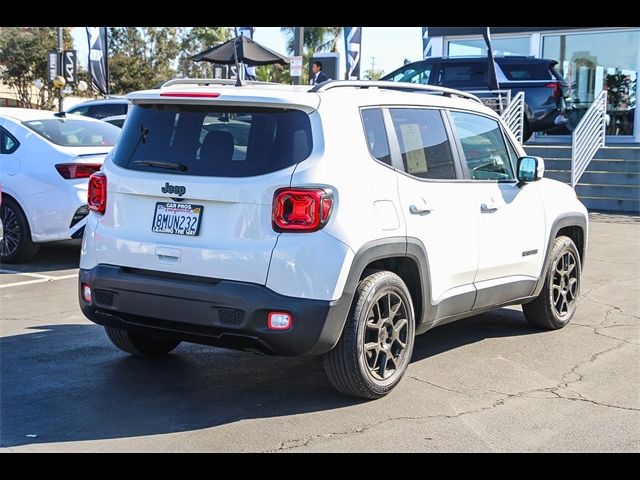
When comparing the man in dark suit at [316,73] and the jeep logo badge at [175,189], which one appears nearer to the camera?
the jeep logo badge at [175,189]

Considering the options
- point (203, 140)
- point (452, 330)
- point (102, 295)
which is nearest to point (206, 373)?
point (102, 295)

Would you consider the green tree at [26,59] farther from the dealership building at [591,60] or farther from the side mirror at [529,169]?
the side mirror at [529,169]

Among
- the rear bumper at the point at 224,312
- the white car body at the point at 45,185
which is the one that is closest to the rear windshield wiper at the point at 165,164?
the rear bumper at the point at 224,312

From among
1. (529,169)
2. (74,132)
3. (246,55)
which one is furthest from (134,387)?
(246,55)

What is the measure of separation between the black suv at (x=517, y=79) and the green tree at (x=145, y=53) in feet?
128

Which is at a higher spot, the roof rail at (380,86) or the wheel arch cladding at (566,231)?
the roof rail at (380,86)

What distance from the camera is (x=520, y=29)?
2209 cm

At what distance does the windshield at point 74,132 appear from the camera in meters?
9.78

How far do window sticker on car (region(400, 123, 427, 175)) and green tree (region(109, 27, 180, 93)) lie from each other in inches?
1979

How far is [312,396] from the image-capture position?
530 cm

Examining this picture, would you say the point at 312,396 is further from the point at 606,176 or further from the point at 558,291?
the point at 606,176

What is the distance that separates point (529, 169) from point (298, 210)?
247cm

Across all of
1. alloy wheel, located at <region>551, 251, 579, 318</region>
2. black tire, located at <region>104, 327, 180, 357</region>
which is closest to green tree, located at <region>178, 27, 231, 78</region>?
alloy wheel, located at <region>551, 251, 579, 318</region>
